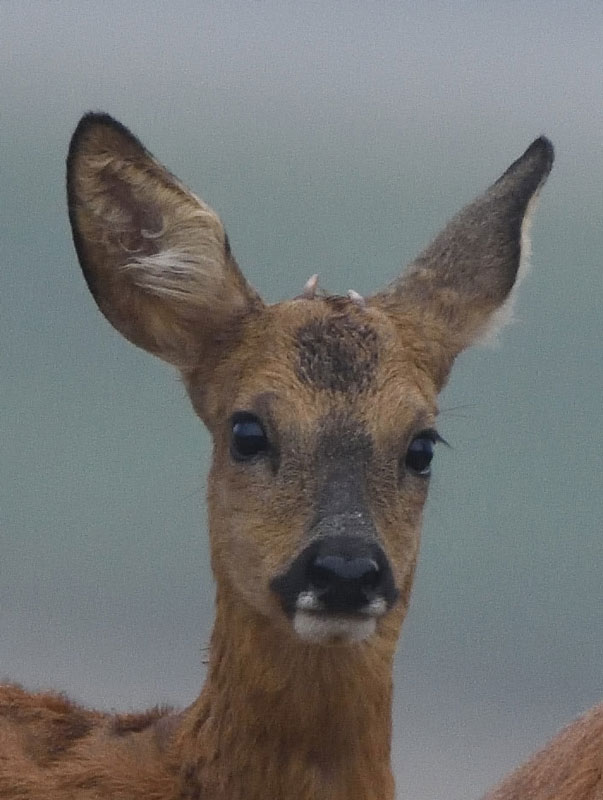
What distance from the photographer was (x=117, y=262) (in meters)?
7.61

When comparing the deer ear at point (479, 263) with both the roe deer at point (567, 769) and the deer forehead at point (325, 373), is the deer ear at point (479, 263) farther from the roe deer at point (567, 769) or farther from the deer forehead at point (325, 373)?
the roe deer at point (567, 769)

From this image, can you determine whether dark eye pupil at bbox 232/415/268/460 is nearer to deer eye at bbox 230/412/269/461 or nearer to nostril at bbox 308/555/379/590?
deer eye at bbox 230/412/269/461

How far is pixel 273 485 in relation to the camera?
7.02 m

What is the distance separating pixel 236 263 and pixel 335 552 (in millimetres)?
1258

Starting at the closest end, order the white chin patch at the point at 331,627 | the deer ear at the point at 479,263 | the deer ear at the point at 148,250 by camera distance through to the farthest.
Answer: the white chin patch at the point at 331,627, the deer ear at the point at 148,250, the deer ear at the point at 479,263

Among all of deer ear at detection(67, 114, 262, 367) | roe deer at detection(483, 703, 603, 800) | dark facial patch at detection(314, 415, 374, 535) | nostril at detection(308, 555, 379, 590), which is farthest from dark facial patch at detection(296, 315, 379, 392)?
roe deer at detection(483, 703, 603, 800)

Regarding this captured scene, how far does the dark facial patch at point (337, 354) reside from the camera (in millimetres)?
7086

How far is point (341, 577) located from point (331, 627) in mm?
183

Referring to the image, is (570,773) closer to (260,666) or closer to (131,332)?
(260,666)

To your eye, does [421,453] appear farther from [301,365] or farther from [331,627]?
[331,627]

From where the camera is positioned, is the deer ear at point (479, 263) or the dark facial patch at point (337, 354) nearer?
the dark facial patch at point (337, 354)

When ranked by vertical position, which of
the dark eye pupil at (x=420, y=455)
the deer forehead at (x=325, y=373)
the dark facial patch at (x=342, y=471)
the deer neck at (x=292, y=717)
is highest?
the deer forehead at (x=325, y=373)

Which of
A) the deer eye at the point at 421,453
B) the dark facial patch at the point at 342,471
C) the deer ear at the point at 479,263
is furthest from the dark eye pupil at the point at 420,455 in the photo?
the deer ear at the point at 479,263

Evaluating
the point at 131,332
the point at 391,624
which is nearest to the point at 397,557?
the point at 391,624
